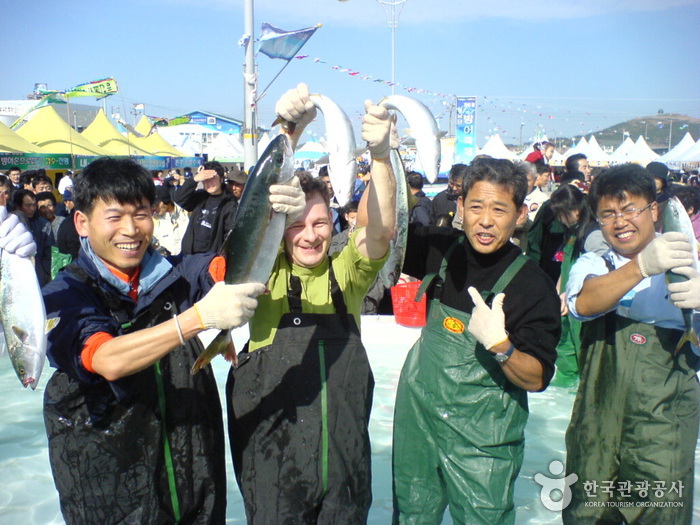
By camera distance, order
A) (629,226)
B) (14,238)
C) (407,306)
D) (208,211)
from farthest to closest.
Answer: (208,211), (407,306), (629,226), (14,238)

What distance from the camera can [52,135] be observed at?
1848 cm

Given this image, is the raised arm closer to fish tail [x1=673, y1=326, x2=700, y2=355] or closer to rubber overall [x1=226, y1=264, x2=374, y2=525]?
rubber overall [x1=226, y1=264, x2=374, y2=525]

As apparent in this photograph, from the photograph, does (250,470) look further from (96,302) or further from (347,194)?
(347,194)

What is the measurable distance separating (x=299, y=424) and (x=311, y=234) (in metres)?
0.76

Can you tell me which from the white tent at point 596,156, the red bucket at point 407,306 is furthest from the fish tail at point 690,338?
the white tent at point 596,156

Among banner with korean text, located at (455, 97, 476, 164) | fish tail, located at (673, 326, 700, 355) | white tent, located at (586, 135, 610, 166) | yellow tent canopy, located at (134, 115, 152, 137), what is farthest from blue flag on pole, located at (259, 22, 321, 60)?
white tent, located at (586, 135, 610, 166)

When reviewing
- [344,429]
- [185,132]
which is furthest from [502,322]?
[185,132]

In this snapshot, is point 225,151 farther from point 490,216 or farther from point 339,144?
point 490,216

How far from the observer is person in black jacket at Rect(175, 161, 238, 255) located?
23.8 feet

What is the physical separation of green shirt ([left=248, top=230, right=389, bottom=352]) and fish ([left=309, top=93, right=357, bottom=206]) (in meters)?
0.24

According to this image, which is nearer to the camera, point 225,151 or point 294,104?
point 294,104

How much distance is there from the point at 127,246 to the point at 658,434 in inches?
94.5

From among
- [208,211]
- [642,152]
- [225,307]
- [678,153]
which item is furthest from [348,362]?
[642,152]

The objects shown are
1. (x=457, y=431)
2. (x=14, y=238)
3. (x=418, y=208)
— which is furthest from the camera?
(x=418, y=208)
